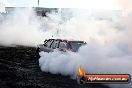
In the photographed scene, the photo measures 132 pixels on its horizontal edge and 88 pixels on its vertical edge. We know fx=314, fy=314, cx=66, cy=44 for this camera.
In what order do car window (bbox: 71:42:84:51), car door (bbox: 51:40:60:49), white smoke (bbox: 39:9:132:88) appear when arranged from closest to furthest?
white smoke (bbox: 39:9:132:88)
car window (bbox: 71:42:84:51)
car door (bbox: 51:40:60:49)

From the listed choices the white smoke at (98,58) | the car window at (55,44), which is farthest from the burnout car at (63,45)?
the white smoke at (98,58)

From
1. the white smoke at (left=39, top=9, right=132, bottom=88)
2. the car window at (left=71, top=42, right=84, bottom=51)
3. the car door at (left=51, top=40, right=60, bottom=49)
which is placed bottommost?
the white smoke at (left=39, top=9, right=132, bottom=88)

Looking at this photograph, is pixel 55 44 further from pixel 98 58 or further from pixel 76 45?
pixel 98 58

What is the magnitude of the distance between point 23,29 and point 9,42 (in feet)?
16.2

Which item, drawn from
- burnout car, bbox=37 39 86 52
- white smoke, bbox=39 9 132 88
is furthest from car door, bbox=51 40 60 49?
white smoke, bbox=39 9 132 88

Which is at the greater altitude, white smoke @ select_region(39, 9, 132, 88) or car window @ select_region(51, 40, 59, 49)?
car window @ select_region(51, 40, 59, 49)

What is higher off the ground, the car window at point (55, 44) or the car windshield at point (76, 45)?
the car window at point (55, 44)

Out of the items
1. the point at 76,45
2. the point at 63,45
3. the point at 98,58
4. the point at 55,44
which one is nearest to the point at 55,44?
the point at 55,44

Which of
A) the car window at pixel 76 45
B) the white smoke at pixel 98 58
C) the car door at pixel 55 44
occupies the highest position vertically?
the car door at pixel 55 44

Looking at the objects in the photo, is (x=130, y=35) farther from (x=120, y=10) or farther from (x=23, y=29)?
(x=23, y=29)

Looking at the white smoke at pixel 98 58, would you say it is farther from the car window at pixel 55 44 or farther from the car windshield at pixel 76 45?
the car window at pixel 55 44

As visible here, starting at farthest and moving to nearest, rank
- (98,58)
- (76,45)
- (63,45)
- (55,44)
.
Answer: (55,44) < (63,45) < (76,45) < (98,58)

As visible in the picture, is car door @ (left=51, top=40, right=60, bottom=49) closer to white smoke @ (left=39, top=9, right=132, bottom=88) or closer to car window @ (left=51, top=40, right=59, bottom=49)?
car window @ (left=51, top=40, right=59, bottom=49)

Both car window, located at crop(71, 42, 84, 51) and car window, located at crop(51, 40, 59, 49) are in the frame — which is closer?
car window, located at crop(71, 42, 84, 51)
